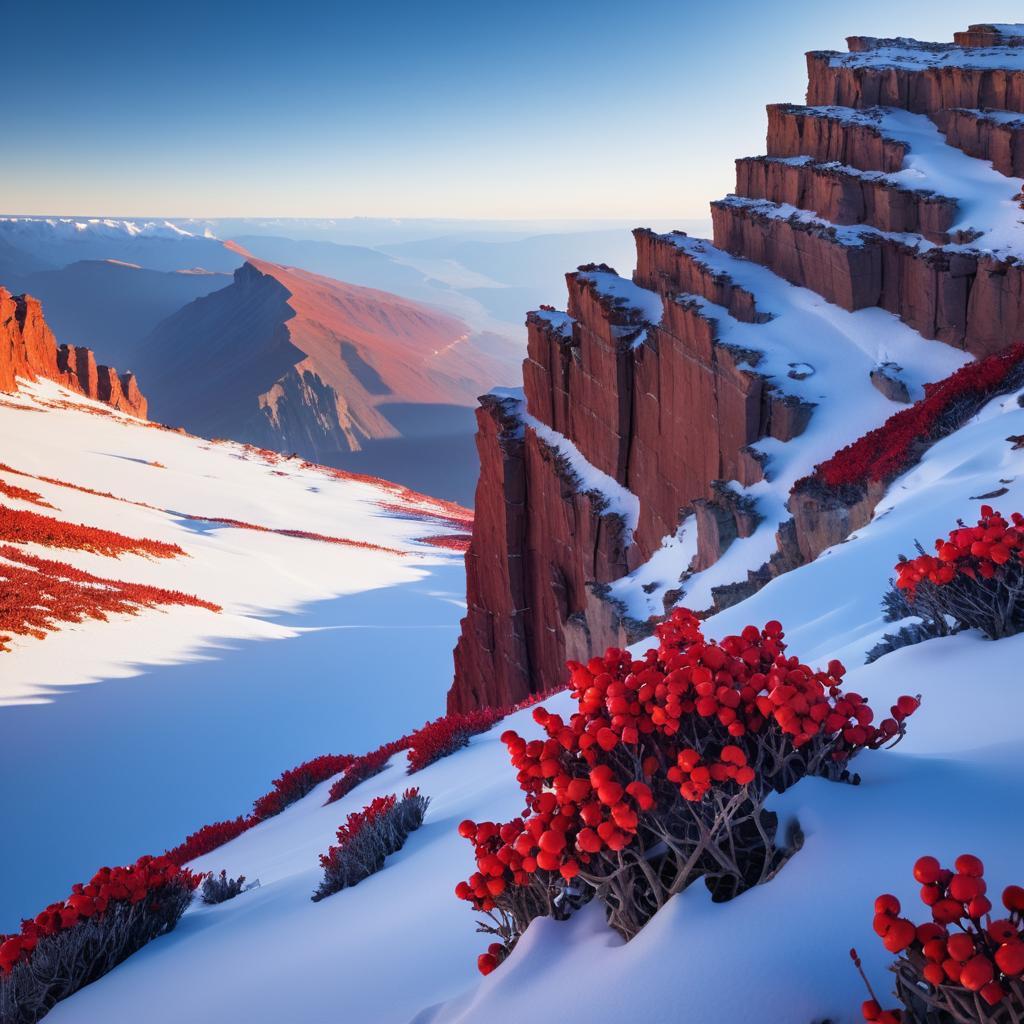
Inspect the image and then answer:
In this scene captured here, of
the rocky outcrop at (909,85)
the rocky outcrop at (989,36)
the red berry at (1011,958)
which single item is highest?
the rocky outcrop at (989,36)

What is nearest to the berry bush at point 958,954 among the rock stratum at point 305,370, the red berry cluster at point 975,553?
the red berry cluster at point 975,553

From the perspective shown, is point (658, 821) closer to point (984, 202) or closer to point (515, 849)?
point (515, 849)

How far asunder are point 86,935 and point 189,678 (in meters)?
12.6

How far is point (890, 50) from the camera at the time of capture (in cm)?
2297

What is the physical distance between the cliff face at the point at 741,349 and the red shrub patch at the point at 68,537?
1181 centimetres

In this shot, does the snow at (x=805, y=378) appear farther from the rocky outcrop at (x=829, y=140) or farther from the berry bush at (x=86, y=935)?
the berry bush at (x=86, y=935)

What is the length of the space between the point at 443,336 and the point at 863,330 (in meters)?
179

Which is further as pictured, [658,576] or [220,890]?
[658,576]

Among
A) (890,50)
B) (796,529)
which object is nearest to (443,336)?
(890,50)

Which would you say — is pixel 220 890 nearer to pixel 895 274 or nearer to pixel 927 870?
pixel 927 870

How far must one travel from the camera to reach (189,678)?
16.7 metres

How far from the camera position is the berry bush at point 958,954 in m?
1.68

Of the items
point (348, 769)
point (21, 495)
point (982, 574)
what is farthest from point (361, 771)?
point (21, 495)

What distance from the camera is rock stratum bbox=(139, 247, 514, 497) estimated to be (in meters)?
112
